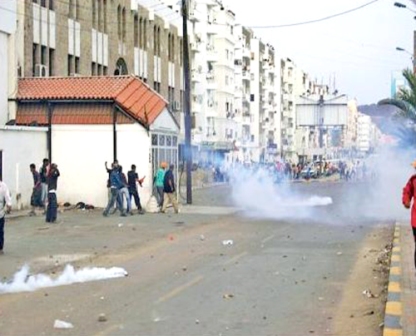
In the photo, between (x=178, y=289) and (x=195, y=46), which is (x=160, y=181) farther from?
(x=195, y=46)

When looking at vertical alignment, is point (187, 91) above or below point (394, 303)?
above

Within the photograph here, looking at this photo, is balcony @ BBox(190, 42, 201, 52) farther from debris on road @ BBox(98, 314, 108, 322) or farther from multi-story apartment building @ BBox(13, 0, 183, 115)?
debris on road @ BBox(98, 314, 108, 322)

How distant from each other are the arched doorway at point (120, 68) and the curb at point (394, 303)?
34190 millimetres

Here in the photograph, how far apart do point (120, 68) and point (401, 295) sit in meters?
38.5

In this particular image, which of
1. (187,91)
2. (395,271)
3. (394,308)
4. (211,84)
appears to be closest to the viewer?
(394,308)

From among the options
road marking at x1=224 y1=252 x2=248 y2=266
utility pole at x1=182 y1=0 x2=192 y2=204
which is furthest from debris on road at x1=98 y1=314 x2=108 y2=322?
utility pole at x1=182 y1=0 x2=192 y2=204

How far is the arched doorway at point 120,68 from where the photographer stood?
46.6 meters

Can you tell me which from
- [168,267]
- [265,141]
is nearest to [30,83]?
[168,267]

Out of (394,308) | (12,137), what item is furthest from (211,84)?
(394,308)

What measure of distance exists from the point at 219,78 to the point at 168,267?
75129mm

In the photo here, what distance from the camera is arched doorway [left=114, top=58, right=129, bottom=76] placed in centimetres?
4659

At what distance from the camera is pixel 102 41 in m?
43.7

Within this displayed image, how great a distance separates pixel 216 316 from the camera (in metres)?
9.41

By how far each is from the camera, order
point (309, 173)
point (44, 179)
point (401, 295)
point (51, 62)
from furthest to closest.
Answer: point (309, 173)
point (51, 62)
point (44, 179)
point (401, 295)
